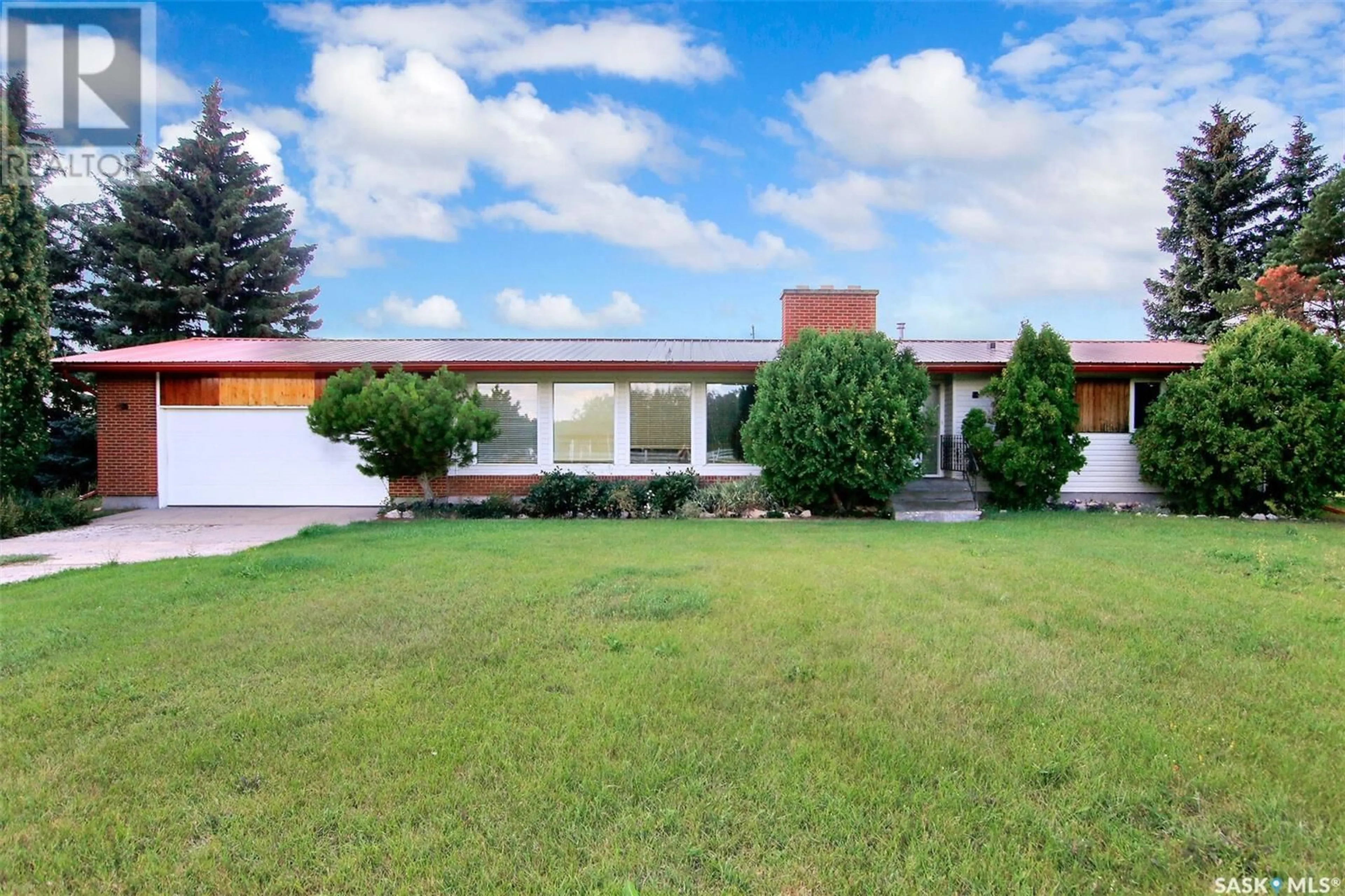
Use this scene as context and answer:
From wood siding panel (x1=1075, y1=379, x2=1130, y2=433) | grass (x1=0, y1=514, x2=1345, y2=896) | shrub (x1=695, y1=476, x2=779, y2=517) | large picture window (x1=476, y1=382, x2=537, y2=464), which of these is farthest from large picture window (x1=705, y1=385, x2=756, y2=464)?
grass (x1=0, y1=514, x2=1345, y2=896)

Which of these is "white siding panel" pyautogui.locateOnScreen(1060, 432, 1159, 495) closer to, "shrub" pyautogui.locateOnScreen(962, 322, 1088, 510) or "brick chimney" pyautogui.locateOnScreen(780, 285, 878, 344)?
"shrub" pyautogui.locateOnScreen(962, 322, 1088, 510)

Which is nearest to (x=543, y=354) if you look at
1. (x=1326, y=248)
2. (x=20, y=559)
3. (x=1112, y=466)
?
(x=20, y=559)

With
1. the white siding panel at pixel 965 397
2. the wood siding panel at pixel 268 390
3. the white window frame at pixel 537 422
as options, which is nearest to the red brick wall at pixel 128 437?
the wood siding panel at pixel 268 390

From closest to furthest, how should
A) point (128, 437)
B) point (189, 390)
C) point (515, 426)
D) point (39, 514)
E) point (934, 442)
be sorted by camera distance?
point (39, 514), point (128, 437), point (189, 390), point (515, 426), point (934, 442)

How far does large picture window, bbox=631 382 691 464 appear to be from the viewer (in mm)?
12617

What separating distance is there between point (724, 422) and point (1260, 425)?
8786 millimetres

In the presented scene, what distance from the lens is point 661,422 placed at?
12.7m

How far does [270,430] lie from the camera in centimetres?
1240

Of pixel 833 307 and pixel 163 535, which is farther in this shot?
pixel 833 307

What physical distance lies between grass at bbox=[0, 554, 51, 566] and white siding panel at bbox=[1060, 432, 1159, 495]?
15354mm

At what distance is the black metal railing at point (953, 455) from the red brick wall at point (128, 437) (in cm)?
1502

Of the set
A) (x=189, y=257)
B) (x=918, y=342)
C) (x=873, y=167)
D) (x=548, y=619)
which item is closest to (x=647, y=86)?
(x=873, y=167)

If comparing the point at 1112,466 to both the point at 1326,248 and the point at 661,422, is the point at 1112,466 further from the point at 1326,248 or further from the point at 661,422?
the point at 1326,248

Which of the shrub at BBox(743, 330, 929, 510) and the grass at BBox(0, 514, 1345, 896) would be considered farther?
the shrub at BBox(743, 330, 929, 510)
